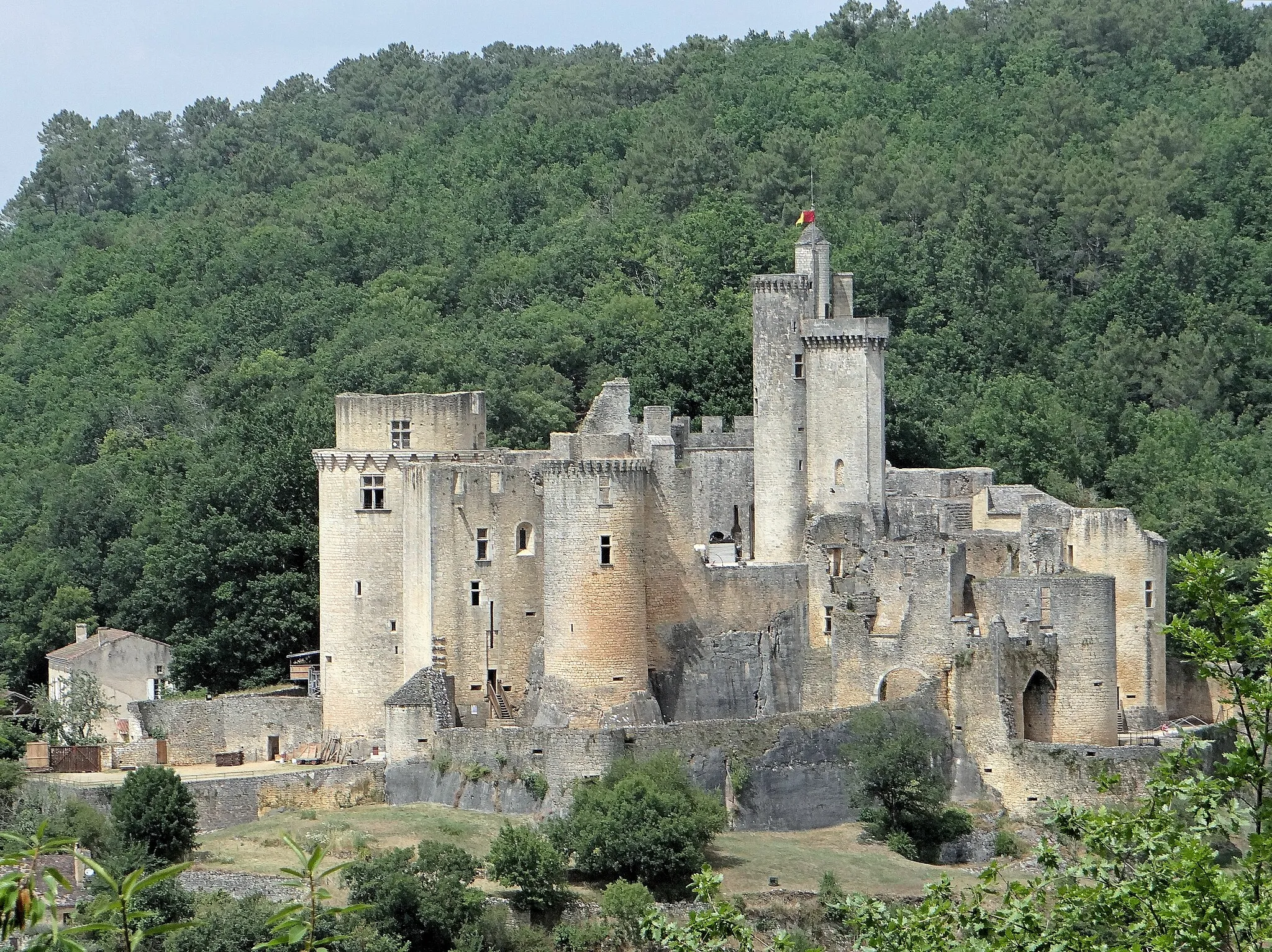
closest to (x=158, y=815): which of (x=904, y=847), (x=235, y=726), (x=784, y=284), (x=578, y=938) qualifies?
(x=578, y=938)

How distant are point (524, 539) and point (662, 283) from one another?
33.4 m

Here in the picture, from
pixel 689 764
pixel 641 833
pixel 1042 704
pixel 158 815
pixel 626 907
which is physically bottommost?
pixel 626 907

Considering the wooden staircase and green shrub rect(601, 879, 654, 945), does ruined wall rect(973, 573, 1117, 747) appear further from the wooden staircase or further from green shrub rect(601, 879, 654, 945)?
the wooden staircase

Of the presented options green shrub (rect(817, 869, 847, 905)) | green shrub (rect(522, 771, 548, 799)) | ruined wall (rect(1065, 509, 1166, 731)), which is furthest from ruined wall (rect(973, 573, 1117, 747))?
green shrub (rect(522, 771, 548, 799))

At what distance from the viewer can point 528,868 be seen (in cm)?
4238

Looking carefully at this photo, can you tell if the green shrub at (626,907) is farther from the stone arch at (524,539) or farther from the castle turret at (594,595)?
the stone arch at (524,539)

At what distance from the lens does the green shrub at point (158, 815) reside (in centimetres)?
4384

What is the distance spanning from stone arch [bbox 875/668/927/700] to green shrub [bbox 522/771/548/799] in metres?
6.93

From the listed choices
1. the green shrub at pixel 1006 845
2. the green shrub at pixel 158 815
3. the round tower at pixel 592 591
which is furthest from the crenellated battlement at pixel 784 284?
the green shrub at pixel 158 815

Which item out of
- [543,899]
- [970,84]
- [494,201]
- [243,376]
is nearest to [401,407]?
[543,899]

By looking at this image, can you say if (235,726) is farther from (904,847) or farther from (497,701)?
(904,847)

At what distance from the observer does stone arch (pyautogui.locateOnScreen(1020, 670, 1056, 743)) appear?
4816 centimetres

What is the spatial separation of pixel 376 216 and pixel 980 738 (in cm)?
5827

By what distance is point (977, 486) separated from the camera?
5431 centimetres
